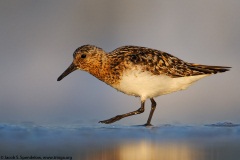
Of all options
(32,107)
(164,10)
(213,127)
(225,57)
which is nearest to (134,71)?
(213,127)

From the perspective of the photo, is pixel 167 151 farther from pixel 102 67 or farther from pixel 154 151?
pixel 102 67

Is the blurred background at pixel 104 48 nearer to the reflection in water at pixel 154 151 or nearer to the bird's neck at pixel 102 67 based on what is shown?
the bird's neck at pixel 102 67

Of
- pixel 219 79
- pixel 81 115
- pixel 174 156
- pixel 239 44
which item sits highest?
pixel 239 44

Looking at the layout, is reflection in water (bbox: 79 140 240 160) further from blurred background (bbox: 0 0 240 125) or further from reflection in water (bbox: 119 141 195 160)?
blurred background (bbox: 0 0 240 125)

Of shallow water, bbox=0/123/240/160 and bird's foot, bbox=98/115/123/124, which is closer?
shallow water, bbox=0/123/240/160

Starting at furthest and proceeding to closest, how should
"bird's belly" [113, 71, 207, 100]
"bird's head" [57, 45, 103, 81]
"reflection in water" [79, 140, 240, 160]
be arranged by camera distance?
"bird's head" [57, 45, 103, 81] → "bird's belly" [113, 71, 207, 100] → "reflection in water" [79, 140, 240, 160]

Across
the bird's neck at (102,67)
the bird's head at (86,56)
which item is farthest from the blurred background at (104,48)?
the bird's head at (86,56)

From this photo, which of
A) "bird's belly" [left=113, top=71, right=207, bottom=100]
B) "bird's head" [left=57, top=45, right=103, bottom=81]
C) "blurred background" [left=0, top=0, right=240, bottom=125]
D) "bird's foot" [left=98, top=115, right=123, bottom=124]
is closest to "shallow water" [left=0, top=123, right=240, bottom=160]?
"bird's foot" [left=98, top=115, right=123, bottom=124]

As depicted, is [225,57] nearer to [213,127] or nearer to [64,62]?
[64,62]
